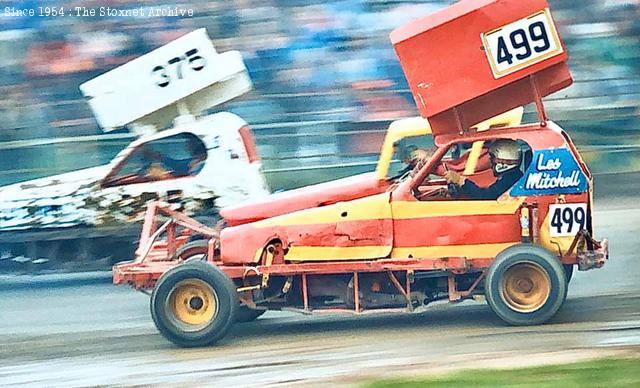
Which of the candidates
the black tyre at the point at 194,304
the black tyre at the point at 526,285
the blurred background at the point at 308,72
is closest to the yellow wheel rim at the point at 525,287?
the black tyre at the point at 526,285

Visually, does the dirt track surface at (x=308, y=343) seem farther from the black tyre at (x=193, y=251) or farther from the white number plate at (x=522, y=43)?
the white number plate at (x=522, y=43)

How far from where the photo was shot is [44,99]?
1725 centimetres

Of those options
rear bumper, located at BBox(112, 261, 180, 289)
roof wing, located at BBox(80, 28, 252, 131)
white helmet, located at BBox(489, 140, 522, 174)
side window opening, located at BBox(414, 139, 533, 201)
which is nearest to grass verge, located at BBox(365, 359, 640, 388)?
side window opening, located at BBox(414, 139, 533, 201)

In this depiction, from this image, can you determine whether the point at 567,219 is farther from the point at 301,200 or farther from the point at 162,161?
the point at 162,161

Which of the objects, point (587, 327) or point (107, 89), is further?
point (107, 89)

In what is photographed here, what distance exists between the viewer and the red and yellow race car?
9.87 m

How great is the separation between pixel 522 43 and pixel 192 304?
322cm

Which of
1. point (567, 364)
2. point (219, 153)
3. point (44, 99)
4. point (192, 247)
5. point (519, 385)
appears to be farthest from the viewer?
point (44, 99)

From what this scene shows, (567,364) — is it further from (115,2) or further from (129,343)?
(115,2)

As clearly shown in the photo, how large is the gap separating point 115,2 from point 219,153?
5.32 m

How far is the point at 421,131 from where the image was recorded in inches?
452

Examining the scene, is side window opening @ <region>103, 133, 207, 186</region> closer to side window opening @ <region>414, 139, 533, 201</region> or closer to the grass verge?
side window opening @ <region>414, 139, 533, 201</region>

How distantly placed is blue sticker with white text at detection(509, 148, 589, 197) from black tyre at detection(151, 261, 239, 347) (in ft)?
7.98

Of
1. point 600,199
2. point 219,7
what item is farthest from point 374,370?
point 219,7
